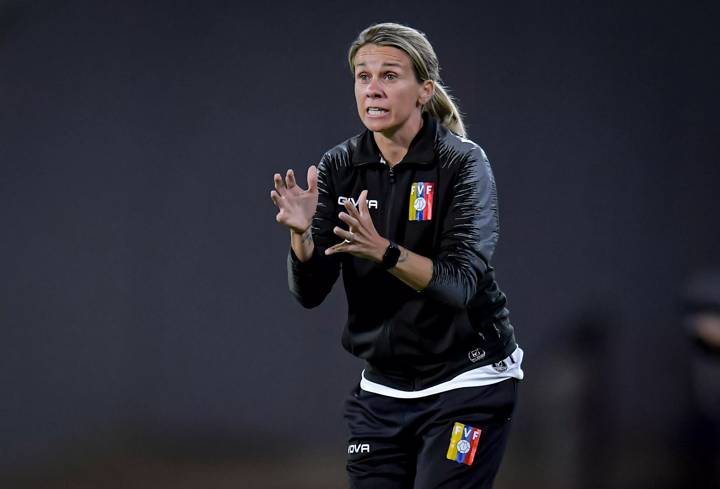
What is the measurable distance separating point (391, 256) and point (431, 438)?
44 centimetres

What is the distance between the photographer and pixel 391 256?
6.24 feet

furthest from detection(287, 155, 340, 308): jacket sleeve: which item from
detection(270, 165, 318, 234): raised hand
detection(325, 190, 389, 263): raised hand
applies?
detection(325, 190, 389, 263): raised hand

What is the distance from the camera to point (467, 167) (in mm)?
2084

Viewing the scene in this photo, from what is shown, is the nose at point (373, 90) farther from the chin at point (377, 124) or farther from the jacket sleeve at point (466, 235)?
the jacket sleeve at point (466, 235)

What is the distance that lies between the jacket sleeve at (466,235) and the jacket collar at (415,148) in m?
0.08

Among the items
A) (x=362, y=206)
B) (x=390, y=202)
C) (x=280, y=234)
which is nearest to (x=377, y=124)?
(x=390, y=202)

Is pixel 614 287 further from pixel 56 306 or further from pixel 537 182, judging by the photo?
pixel 56 306

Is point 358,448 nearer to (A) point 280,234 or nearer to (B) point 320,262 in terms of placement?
(B) point 320,262

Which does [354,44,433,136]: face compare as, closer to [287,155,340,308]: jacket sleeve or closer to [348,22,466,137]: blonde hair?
[348,22,466,137]: blonde hair

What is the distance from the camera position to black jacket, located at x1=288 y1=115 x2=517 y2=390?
6.75ft

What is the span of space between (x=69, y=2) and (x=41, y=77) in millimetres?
293

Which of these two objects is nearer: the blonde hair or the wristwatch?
the wristwatch

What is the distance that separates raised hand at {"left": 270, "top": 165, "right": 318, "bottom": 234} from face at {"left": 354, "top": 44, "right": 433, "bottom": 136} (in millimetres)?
202

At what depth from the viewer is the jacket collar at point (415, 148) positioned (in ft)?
6.91
